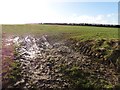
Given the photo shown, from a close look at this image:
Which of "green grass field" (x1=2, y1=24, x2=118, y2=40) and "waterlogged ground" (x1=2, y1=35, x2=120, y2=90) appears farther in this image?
"green grass field" (x1=2, y1=24, x2=118, y2=40)

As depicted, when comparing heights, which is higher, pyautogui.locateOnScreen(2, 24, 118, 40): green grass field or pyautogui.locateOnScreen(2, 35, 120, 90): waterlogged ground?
pyautogui.locateOnScreen(2, 24, 118, 40): green grass field

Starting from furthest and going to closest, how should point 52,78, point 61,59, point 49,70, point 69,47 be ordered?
point 69,47 → point 61,59 → point 49,70 → point 52,78

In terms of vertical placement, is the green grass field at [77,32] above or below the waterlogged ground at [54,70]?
above

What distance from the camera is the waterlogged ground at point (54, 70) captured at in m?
17.7

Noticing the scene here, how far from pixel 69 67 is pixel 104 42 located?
6013 mm

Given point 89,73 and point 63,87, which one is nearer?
point 63,87

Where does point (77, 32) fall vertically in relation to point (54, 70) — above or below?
above

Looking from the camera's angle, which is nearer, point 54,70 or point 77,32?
point 54,70

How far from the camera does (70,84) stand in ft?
57.7

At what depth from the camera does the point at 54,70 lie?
19.7 meters

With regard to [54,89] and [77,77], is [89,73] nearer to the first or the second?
[77,77]

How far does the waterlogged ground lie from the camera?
17.7m

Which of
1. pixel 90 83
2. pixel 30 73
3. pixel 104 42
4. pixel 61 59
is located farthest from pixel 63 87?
pixel 104 42

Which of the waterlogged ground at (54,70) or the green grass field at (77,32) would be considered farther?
the green grass field at (77,32)
